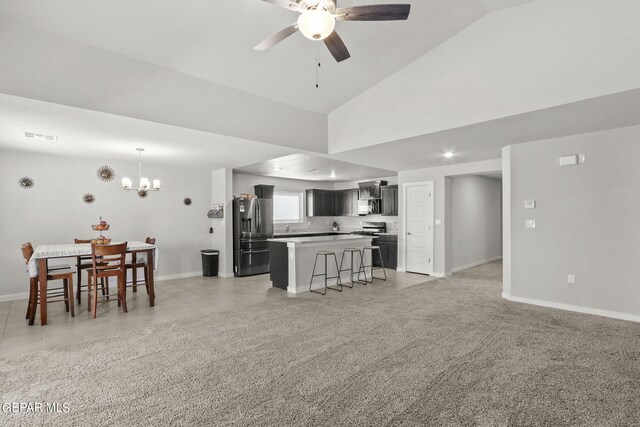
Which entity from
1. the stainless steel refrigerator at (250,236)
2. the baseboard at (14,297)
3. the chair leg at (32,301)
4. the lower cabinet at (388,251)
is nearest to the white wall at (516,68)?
the stainless steel refrigerator at (250,236)

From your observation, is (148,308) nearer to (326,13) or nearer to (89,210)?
(89,210)

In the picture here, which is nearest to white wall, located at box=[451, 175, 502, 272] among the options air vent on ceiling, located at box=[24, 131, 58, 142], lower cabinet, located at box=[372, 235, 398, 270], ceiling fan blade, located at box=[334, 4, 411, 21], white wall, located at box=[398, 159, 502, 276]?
white wall, located at box=[398, 159, 502, 276]

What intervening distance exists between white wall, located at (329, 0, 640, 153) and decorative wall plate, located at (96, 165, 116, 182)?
194 inches

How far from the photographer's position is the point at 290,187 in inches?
358

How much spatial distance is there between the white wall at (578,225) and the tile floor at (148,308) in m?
2.08

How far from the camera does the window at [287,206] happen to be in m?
8.88

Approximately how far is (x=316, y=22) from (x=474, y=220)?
24.1ft

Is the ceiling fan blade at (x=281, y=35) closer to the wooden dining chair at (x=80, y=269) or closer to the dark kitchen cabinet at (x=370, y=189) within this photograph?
the wooden dining chair at (x=80, y=269)

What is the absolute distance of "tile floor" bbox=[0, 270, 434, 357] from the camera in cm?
357

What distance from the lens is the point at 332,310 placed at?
4.45m

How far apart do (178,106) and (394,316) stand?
365 cm

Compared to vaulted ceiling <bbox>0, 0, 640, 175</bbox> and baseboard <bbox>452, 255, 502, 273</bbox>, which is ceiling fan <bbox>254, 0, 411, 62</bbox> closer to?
vaulted ceiling <bbox>0, 0, 640, 175</bbox>

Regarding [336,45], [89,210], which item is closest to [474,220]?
[336,45]

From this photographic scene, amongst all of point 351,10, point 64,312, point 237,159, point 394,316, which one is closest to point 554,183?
point 394,316
